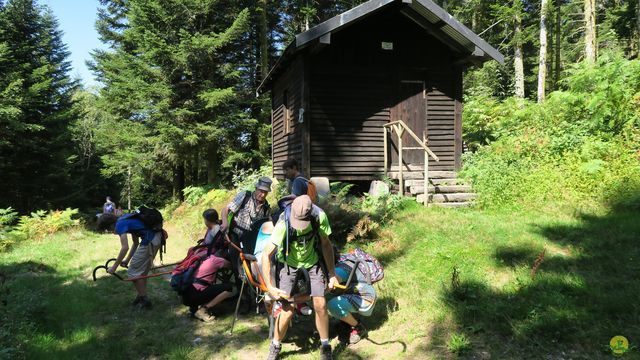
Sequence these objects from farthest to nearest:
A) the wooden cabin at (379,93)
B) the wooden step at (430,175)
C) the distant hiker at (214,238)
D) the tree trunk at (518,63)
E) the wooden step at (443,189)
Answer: the tree trunk at (518,63), the wooden cabin at (379,93), the wooden step at (430,175), the wooden step at (443,189), the distant hiker at (214,238)

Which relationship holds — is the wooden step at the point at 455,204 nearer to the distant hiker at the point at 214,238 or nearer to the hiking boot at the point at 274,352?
the distant hiker at the point at 214,238

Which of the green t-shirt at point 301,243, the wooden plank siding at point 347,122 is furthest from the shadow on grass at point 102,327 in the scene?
the wooden plank siding at point 347,122

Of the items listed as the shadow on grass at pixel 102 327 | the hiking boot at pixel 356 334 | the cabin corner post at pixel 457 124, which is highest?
the cabin corner post at pixel 457 124

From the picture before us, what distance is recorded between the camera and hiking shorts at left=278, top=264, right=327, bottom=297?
419cm

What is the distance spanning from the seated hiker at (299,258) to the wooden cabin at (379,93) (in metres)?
7.28

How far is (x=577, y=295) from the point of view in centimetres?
454

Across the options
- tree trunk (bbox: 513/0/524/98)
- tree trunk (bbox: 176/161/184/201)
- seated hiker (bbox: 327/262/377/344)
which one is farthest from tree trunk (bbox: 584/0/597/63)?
tree trunk (bbox: 176/161/184/201)

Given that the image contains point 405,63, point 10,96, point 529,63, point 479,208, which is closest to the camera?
point 479,208

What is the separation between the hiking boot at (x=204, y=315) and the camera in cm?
573

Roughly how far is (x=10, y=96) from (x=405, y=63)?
53.8 feet

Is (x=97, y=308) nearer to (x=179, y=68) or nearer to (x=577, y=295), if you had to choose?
(x=577, y=295)

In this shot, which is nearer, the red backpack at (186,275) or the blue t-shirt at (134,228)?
the red backpack at (186,275)

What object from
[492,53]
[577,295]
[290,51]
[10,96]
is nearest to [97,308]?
[577,295]

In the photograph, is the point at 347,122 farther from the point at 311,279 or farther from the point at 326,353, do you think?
the point at 326,353
